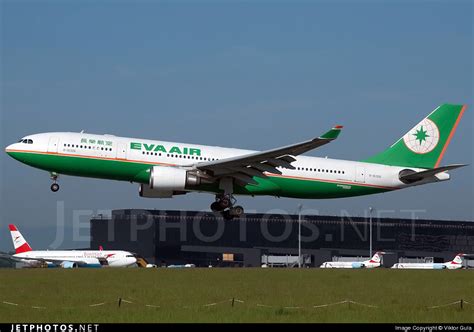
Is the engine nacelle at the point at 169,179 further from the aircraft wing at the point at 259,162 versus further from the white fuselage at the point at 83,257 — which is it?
the white fuselage at the point at 83,257

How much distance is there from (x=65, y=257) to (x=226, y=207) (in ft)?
137

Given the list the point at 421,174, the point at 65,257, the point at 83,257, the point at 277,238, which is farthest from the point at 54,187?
the point at 277,238

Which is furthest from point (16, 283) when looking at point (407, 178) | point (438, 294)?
point (407, 178)

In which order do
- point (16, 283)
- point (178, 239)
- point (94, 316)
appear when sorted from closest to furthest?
1. point (94, 316)
2. point (16, 283)
3. point (178, 239)

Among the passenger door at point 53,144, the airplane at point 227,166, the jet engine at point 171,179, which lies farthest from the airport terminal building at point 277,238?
the passenger door at point 53,144

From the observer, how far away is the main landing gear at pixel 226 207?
145 feet

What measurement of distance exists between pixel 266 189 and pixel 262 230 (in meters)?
63.2

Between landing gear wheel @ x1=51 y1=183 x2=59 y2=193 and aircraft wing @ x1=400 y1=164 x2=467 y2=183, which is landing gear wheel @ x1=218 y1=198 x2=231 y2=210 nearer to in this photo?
landing gear wheel @ x1=51 y1=183 x2=59 y2=193

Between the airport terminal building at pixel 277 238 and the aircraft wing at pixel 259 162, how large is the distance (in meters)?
59.6

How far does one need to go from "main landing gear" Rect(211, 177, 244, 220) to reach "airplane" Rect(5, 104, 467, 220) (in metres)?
0.04

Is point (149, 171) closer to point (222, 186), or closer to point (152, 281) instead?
point (222, 186)

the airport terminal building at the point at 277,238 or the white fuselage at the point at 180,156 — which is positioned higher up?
the white fuselage at the point at 180,156

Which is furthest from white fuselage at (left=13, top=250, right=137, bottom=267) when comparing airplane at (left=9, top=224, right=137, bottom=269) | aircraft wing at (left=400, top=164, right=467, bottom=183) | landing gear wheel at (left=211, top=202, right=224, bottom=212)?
aircraft wing at (left=400, top=164, right=467, bottom=183)

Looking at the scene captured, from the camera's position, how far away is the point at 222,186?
4388cm
